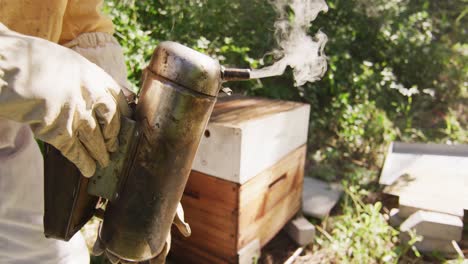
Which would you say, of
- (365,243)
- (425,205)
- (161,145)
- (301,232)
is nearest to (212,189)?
(301,232)

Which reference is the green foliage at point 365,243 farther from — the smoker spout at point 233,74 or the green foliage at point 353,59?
the smoker spout at point 233,74

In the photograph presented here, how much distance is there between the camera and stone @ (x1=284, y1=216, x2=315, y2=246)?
226 centimetres

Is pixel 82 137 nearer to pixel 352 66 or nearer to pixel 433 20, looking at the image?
pixel 352 66

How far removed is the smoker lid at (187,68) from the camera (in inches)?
32.9

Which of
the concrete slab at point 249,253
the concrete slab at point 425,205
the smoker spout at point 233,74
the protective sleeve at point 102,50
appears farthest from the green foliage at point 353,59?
the smoker spout at point 233,74

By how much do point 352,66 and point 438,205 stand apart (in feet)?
6.25

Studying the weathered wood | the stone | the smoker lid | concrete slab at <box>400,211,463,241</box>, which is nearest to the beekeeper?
the smoker lid

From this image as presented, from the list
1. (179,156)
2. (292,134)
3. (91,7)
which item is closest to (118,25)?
(91,7)

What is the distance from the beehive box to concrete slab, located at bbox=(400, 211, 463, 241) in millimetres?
796

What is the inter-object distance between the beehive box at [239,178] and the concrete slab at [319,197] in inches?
19.5

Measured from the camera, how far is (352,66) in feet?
12.0

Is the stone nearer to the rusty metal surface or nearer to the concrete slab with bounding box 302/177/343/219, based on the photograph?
the concrete slab with bounding box 302/177/343/219

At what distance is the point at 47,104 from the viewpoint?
2.25 feet

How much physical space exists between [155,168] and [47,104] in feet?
0.99
